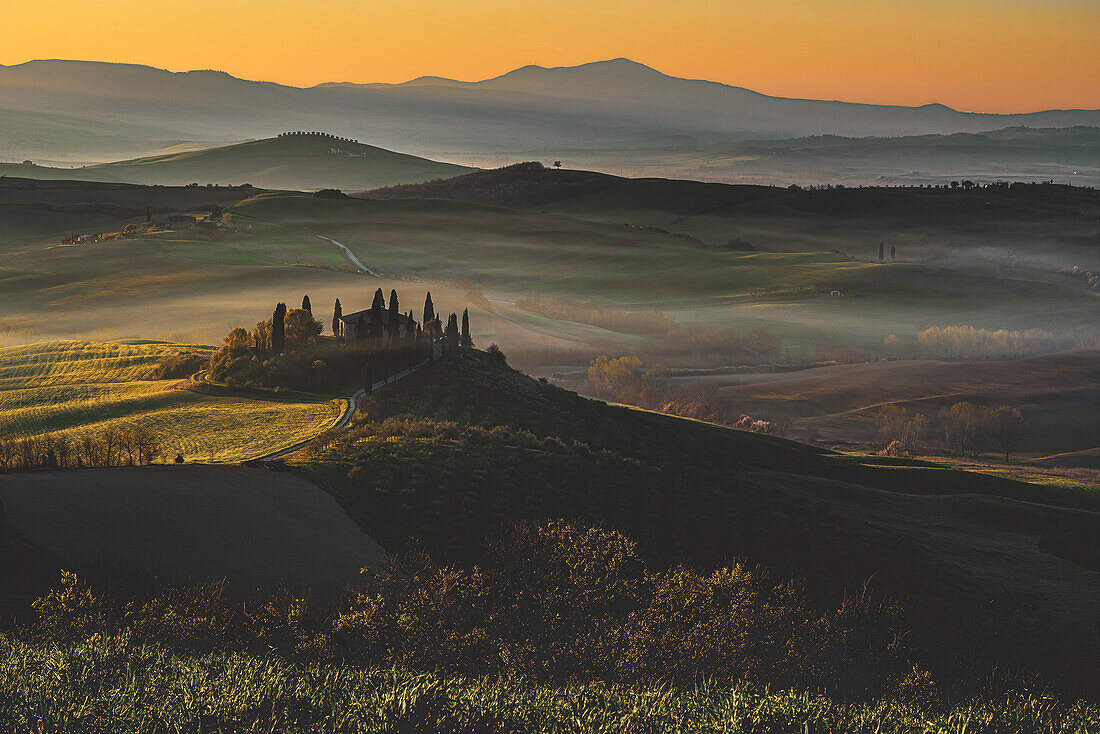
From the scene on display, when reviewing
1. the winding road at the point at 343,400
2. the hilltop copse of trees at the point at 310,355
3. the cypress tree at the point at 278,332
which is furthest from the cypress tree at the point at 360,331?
the cypress tree at the point at 278,332

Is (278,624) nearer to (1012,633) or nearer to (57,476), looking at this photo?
(57,476)

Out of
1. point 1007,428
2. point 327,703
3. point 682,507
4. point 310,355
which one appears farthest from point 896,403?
point 327,703

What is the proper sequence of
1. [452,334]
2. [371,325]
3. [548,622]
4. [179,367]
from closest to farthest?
1. [548,622]
2. [371,325]
3. [179,367]
4. [452,334]

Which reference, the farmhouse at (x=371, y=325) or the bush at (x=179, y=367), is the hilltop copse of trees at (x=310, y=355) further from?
the bush at (x=179, y=367)

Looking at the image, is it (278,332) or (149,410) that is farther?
(278,332)

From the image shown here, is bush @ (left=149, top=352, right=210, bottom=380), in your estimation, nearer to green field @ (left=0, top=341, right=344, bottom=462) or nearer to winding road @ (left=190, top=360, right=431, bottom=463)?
green field @ (left=0, top=341, right=344, bottom=462)

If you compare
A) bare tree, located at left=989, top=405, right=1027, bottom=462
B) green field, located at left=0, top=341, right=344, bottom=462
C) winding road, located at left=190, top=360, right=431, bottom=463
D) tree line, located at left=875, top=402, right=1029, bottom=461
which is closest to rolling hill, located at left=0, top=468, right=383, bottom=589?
winding road, located at left=190, top=360, right=431, bottom=463

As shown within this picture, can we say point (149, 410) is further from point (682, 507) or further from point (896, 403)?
point (896, 403)
